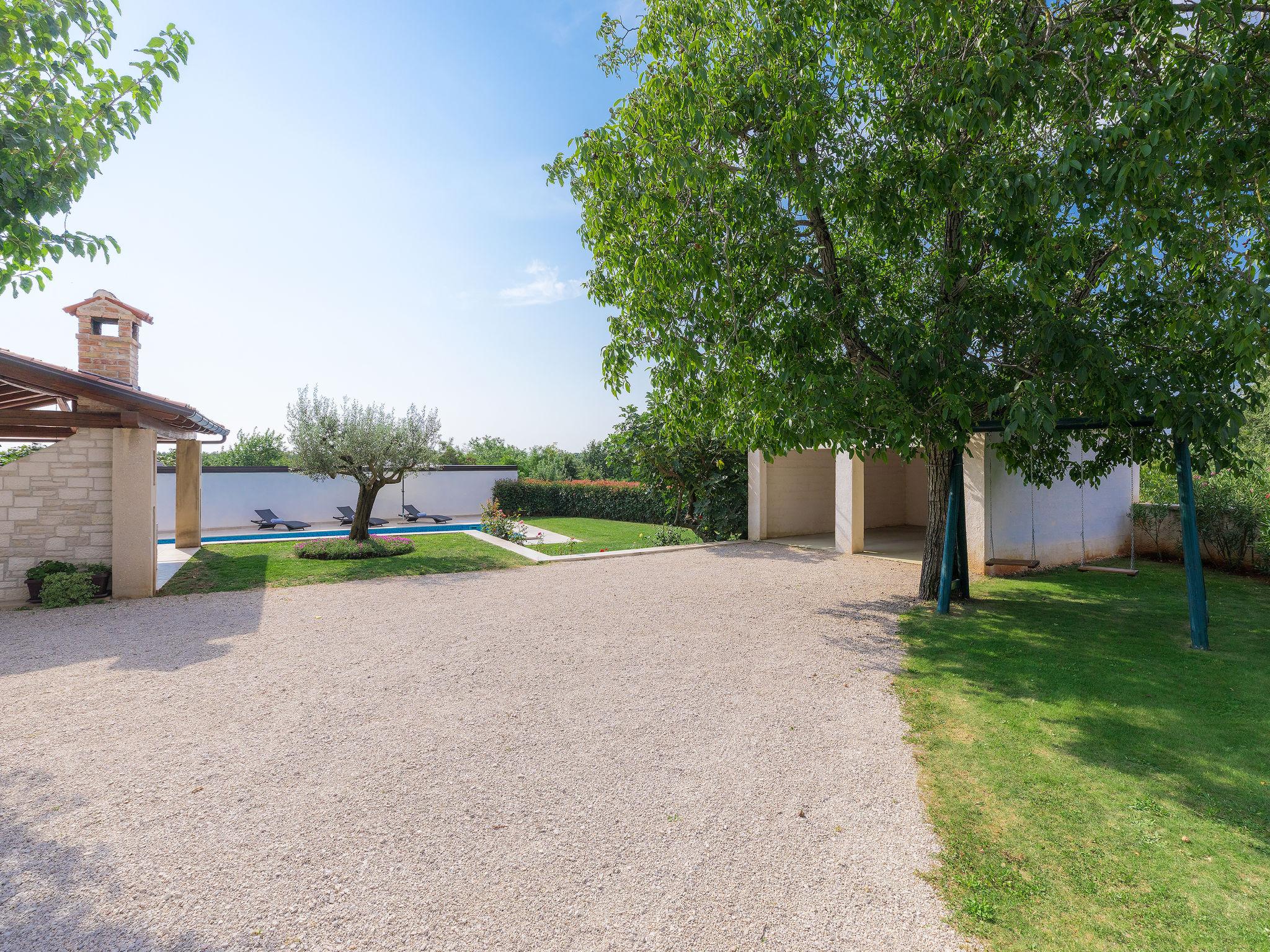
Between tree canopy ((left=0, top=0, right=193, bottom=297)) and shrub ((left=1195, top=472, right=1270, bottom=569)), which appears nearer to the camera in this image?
tree canopy ((left=0, top=0, right=193, bottom=297))

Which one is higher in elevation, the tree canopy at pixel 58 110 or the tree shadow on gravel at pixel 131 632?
the tree canopy at pixel 58 110

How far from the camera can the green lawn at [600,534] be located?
43.9 feet

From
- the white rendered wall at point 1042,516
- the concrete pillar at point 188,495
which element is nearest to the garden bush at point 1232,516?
the white rendered wall at point 1042,516

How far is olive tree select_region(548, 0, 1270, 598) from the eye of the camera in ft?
15.9

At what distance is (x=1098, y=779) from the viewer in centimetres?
363

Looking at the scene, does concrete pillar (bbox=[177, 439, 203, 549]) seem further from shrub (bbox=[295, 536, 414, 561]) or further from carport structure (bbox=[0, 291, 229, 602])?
carport structure (bbox=[0, 291, 229, 602])

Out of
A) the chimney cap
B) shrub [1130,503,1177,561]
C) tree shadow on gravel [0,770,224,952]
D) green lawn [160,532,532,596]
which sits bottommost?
tree shadow on gravel [0,770,224,952]

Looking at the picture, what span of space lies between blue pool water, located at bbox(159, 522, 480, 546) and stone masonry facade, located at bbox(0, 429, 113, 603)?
22.6 ft

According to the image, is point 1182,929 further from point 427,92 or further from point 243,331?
point 243,331

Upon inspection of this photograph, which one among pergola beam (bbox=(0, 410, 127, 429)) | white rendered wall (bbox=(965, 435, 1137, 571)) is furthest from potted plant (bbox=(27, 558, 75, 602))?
white rendered wall (bbox=(965, 435, 1137, 571))

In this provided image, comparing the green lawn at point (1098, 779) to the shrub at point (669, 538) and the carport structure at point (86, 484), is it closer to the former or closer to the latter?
the shrub at point (669, 538)

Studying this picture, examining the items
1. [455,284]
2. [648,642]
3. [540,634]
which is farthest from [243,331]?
[648,642]

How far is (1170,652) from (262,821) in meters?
7.72

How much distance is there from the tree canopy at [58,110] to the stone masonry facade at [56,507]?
5.28 metres
